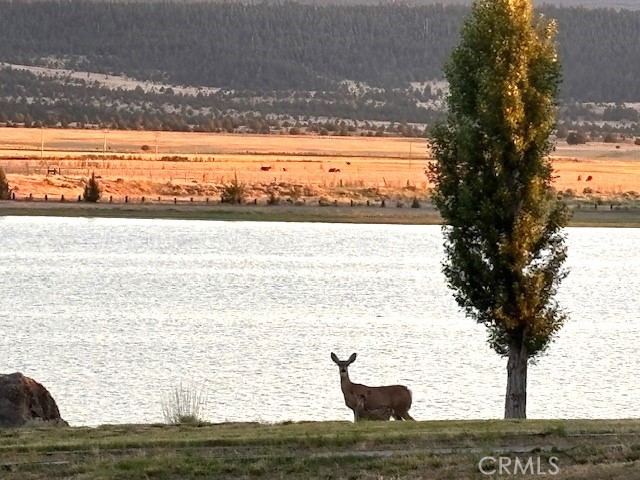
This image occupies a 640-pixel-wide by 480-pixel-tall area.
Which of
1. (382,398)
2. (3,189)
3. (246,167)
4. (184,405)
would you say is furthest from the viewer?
(246,167)

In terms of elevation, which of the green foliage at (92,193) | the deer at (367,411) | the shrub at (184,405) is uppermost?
the green foliage at (92,193)

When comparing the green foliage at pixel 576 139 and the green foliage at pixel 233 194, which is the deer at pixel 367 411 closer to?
the green foliage at pixel 233 194

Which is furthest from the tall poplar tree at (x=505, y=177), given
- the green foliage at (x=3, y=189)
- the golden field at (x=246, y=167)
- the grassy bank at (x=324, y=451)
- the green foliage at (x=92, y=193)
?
the golden field at (x=246, y=167)

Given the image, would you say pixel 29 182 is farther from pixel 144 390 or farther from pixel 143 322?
pixel 144 390

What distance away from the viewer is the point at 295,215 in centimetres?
6538

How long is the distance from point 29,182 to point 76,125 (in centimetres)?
8638

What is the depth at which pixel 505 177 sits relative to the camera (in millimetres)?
24781

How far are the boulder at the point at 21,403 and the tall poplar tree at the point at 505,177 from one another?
7.87 metres

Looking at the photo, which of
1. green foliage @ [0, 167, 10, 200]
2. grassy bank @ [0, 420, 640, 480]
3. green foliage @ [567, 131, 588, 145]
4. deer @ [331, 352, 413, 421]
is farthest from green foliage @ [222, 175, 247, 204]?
green foliage @ [567, 131, 588, 145]

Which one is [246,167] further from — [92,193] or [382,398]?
[382,398]

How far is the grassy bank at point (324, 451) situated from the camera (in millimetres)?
14562

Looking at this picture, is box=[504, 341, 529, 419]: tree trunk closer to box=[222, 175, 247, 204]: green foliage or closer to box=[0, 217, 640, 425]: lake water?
box=[0, 217, 640, 425]: lake water

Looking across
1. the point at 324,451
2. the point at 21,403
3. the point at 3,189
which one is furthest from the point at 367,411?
the point at 3,189

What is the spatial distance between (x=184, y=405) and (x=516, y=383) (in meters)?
5.43
